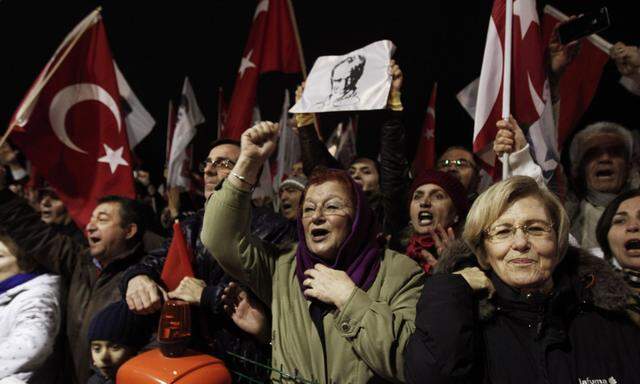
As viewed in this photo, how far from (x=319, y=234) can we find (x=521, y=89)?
1686mm

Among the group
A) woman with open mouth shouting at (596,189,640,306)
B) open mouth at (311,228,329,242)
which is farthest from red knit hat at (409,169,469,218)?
open mouth at (311,228,329,242)

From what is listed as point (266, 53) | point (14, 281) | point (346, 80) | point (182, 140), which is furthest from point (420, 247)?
point (182, 140)

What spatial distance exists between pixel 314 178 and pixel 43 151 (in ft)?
10.2

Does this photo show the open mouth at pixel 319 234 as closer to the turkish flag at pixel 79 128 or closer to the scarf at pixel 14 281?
the scarf at pixel 14 281

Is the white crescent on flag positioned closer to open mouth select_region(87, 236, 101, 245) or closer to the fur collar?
open mouth select_region(87, 236, 101, 245)

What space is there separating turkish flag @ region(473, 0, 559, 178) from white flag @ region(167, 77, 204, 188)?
14.7ft

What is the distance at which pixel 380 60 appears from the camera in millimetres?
3842

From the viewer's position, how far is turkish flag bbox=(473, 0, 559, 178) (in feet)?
11.1

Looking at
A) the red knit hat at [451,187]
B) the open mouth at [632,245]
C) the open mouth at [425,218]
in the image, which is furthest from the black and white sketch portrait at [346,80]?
the open mouth at [632,245]

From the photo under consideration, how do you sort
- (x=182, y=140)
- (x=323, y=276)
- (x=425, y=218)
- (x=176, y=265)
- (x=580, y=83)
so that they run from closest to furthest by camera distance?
1. (x=323, y=276)
2. (x=176, y=265)
3. (x=425, y=218)
4. (x=580, y=83)
5. (x=182, y=140)

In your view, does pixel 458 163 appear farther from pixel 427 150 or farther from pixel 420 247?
pixel 427 150

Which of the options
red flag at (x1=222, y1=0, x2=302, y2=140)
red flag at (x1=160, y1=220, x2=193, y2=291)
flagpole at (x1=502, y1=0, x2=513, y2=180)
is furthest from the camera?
red flag at (x1=222, y1=0, x2=302, y2=140)

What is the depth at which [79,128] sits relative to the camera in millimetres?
4996

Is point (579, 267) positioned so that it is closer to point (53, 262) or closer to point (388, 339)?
point (388, 339)
